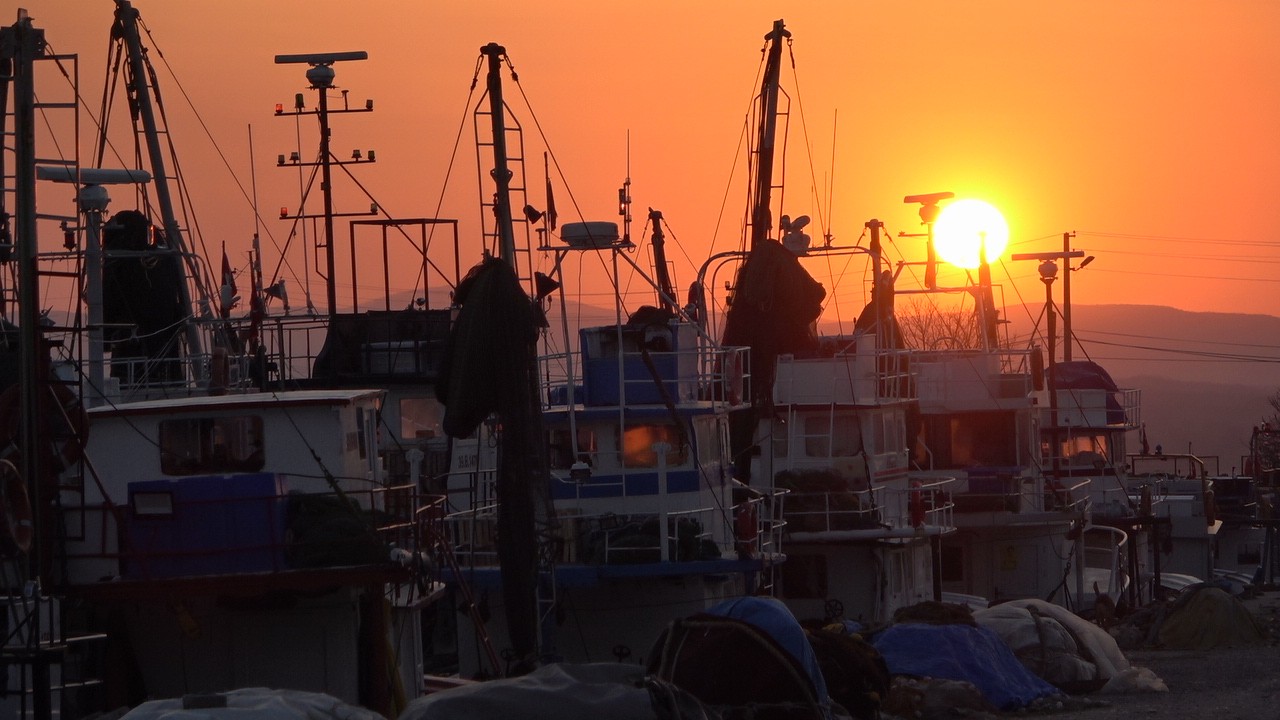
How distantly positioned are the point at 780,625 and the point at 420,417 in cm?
1310

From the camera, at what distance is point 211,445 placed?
66.8ft

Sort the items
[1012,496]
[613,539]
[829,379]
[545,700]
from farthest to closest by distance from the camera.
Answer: [1012,496] → [829,379] → [613,539] → [545,700]

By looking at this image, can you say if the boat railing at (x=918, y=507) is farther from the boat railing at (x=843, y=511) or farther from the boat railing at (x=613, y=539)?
the boat railing at (x=613, y=539)

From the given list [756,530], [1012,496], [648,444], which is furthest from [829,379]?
[648,444]

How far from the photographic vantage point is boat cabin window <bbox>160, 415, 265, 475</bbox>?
20.3m

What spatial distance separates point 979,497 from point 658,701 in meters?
21.3

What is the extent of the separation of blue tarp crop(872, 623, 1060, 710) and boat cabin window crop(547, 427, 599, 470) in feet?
16.1

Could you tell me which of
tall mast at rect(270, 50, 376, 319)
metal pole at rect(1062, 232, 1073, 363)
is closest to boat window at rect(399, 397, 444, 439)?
tall mast at rect(270, 50, 376, 319)

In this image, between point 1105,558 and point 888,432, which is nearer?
point 888,432

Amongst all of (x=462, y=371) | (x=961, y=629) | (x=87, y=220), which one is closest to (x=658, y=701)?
(x=462, y=371)

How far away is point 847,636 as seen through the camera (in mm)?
23734

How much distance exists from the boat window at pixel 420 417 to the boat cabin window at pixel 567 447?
22.6ft

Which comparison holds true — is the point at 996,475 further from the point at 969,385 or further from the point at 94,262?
the point at 94,262

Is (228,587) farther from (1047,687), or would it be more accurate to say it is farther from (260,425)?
(1047,687)
